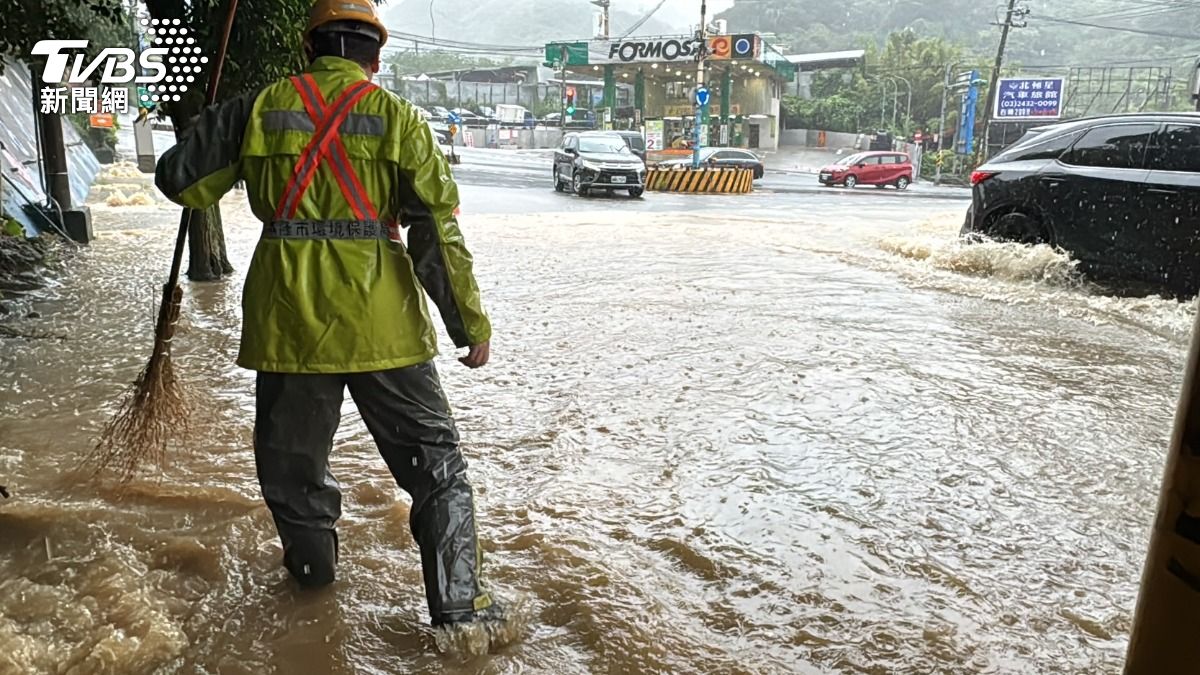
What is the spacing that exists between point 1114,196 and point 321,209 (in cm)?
707

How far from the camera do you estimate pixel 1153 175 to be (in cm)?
696

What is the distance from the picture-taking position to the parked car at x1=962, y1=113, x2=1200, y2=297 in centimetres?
686

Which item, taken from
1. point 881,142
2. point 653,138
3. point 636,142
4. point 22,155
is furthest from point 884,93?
point 22,155

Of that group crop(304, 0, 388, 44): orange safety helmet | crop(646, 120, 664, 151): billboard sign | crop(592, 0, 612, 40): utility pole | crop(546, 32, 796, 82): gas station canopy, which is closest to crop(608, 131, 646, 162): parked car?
crop(646, 120, 664, 151): billboard sign

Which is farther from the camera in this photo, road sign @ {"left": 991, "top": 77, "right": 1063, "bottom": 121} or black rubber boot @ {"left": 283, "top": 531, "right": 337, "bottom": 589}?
road sign @ {"left": 991, "top": 77, "right": 1063, "bottom": 121}

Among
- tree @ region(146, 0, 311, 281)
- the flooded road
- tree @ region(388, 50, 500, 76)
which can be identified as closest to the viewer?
the flooded road

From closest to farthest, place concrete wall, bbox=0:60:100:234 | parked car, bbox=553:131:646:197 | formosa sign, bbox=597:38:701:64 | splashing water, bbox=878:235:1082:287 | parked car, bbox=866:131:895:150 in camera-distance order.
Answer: splashing water, bbox=878:235:1082:287
concrete wall, bbox=0:60:100:234
parked car, bbox=553:131:646:197
formosa sign, bbox=597:38:701:64
parked car, bbox=866:131:895:150

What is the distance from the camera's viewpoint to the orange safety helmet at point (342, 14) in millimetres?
2344

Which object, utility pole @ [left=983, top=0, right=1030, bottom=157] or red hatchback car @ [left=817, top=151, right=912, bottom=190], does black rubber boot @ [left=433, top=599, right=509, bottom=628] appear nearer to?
red hatchback car @ [left=817, top=151, right=912, bottom=190]

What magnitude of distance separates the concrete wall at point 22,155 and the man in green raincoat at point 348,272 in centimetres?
875

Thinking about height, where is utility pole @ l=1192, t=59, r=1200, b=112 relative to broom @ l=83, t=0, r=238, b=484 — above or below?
above

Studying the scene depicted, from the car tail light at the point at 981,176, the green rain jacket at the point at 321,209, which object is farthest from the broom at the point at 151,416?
the car tail light at the point at 981,176

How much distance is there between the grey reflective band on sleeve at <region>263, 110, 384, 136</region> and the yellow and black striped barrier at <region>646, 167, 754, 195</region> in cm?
2125

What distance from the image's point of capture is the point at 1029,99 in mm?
32125
